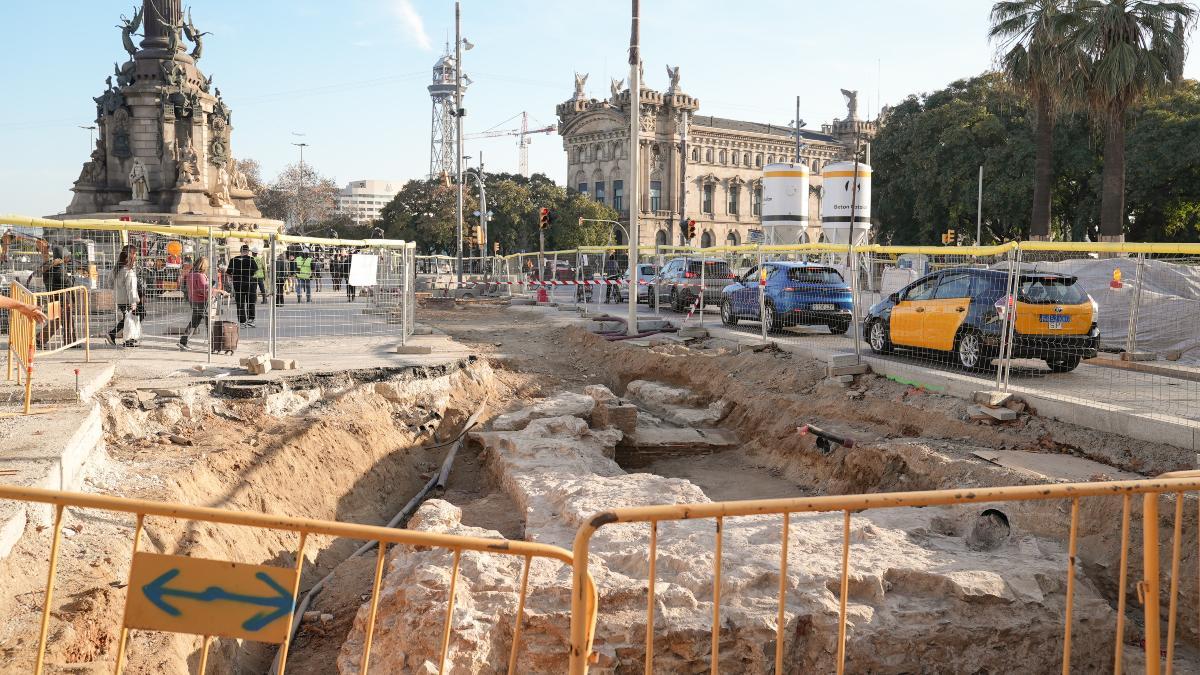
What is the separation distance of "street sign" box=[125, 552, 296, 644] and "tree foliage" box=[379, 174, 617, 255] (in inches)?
2288

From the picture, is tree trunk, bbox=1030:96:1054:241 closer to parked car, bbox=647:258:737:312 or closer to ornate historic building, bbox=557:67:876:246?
parked car, bbox=647:258:737:312

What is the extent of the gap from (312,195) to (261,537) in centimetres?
7647

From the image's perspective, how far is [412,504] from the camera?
30.7 feet

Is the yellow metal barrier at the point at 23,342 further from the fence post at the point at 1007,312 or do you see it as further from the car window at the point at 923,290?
the car window at the point at 923,290

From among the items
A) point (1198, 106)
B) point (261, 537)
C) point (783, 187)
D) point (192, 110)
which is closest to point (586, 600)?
point (261, 537)

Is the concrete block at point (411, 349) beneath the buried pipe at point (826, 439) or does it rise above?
above

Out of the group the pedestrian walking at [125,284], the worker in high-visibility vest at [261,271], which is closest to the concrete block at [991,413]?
the pedestrian walking at [125,284]

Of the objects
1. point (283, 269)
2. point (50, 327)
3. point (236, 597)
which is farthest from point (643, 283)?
point (236, 597)

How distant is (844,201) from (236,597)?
2567cm

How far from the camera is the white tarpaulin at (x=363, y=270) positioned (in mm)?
15516

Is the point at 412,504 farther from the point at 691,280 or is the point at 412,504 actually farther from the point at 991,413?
the point at 691,280

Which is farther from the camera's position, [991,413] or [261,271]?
[261,271]

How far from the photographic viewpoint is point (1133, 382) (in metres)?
11.2

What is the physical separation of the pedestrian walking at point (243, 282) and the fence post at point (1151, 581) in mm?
15230
